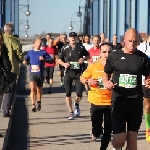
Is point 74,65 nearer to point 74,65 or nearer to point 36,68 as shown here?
point 74,65

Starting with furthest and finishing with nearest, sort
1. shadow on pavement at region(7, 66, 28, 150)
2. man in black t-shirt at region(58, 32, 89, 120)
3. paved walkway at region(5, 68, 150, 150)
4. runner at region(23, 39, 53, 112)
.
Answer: runner at region(23, 39, 53, 112) → man in black t-shirt at region(58, 32, 89, 120) → shadow on pavement at region(7, 66, 28, 150) → paved walkway at region(5, 68, 150, 150)

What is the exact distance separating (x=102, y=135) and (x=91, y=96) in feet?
1.94

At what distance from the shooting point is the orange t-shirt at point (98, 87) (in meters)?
8.79

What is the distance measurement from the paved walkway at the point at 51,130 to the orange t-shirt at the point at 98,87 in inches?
43.2

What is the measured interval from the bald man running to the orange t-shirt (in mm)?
1125

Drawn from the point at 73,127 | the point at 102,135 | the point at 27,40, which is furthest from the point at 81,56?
the point at 27,40

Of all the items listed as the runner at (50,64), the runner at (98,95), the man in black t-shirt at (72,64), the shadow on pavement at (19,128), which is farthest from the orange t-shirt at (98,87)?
the runner at (50,64)

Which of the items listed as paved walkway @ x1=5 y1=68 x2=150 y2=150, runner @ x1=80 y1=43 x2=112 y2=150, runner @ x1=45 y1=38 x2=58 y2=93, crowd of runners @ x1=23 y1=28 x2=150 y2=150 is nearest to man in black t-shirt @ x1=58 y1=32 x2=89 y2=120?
paved walkway @ x1=5 y1=68 x2=150 y2=150

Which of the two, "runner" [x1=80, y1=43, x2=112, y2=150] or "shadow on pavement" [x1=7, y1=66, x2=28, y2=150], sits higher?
"runner" [x1=80, y1=43, x2=112, y2=150]

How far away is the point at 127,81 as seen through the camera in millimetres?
7449

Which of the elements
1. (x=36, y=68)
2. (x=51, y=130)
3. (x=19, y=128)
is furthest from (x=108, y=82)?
(x=36, y=68)

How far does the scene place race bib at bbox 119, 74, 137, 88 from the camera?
744 cm

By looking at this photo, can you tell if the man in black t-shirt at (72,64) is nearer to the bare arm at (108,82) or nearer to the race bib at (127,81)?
the bare arm at (108,82)

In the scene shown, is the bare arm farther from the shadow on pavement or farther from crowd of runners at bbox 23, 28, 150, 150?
the shadow on pavement
